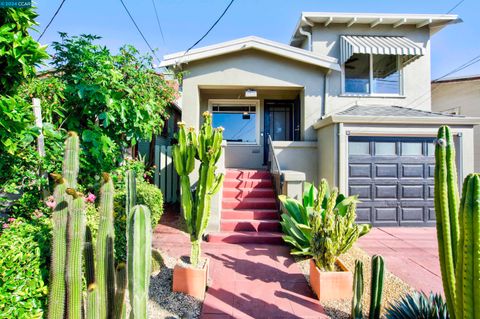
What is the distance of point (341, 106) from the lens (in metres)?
9.07

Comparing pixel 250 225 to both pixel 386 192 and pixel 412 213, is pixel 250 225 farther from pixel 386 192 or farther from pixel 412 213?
pixel 412 213

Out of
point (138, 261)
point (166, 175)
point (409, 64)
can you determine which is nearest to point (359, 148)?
point (409, 64)

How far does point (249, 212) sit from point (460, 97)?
1311 centimetres

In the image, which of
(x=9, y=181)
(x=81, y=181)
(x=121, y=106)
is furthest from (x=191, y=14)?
(x=9, y=181)

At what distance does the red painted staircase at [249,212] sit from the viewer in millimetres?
6156

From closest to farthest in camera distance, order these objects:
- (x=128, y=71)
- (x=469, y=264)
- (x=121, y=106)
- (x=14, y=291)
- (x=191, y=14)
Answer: (x=469, y=264) < (x=14, y=291) < (x=121, y=106) < (x=128, y=71) < (x=191, y=14)

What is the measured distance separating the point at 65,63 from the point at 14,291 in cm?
440

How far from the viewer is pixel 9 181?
140 inches

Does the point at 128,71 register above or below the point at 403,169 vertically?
above

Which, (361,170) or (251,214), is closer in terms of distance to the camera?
(251,214)

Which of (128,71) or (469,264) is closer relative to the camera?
(469,264)

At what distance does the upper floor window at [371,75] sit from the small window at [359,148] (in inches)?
105

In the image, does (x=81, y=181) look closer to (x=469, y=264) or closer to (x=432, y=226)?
(x=469, y=264)

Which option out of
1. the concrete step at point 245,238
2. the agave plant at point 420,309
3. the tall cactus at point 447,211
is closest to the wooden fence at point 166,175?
the concrete step at point 245,238
